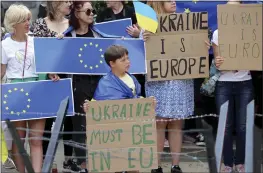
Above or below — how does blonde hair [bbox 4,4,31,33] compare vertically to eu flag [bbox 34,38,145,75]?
above

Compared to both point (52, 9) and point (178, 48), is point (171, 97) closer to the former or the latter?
point (178, 48)

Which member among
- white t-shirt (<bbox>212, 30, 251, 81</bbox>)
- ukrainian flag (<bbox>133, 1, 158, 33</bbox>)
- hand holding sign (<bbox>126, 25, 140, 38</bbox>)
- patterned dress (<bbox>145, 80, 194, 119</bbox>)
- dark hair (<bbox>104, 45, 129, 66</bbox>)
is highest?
ukrainian flag (<bbox>133, 1, 158, 33</bbox>)

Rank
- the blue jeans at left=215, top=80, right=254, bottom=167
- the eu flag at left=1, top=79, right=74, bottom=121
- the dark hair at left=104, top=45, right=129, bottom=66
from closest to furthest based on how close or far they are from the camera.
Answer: the dark hair at left=104, top=45, right=129, bottom=66, the eu flag at left=1, top=79, right=74, bottom=121, the blue jeans at left=215, top=80, right=254, bottom=167

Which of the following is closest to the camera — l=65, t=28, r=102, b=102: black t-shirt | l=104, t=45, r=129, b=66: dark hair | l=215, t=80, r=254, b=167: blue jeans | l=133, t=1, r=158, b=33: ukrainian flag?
l=104, t=45, r=129, b=66: dark hair

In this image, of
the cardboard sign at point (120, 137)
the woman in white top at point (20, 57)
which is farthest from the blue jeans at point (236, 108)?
the woman in white top at point (20, 57)

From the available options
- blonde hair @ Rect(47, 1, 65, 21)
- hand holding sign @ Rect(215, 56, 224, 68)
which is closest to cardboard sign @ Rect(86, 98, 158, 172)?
hand holding sign @ Rect(215, 56, 224, 68)

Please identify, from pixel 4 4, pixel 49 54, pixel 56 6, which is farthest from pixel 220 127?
pixel 4 4

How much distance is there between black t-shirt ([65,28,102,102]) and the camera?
6203 mm

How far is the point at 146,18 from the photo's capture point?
6094 mm

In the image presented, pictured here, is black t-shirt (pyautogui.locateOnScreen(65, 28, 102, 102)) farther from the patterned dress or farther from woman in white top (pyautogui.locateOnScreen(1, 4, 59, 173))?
the patterned dress

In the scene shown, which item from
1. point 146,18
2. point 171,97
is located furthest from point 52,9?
point 171,97

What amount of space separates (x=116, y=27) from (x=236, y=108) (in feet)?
4.44

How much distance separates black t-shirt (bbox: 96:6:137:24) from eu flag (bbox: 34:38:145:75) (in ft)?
2.11

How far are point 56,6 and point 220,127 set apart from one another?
8.63 feet
